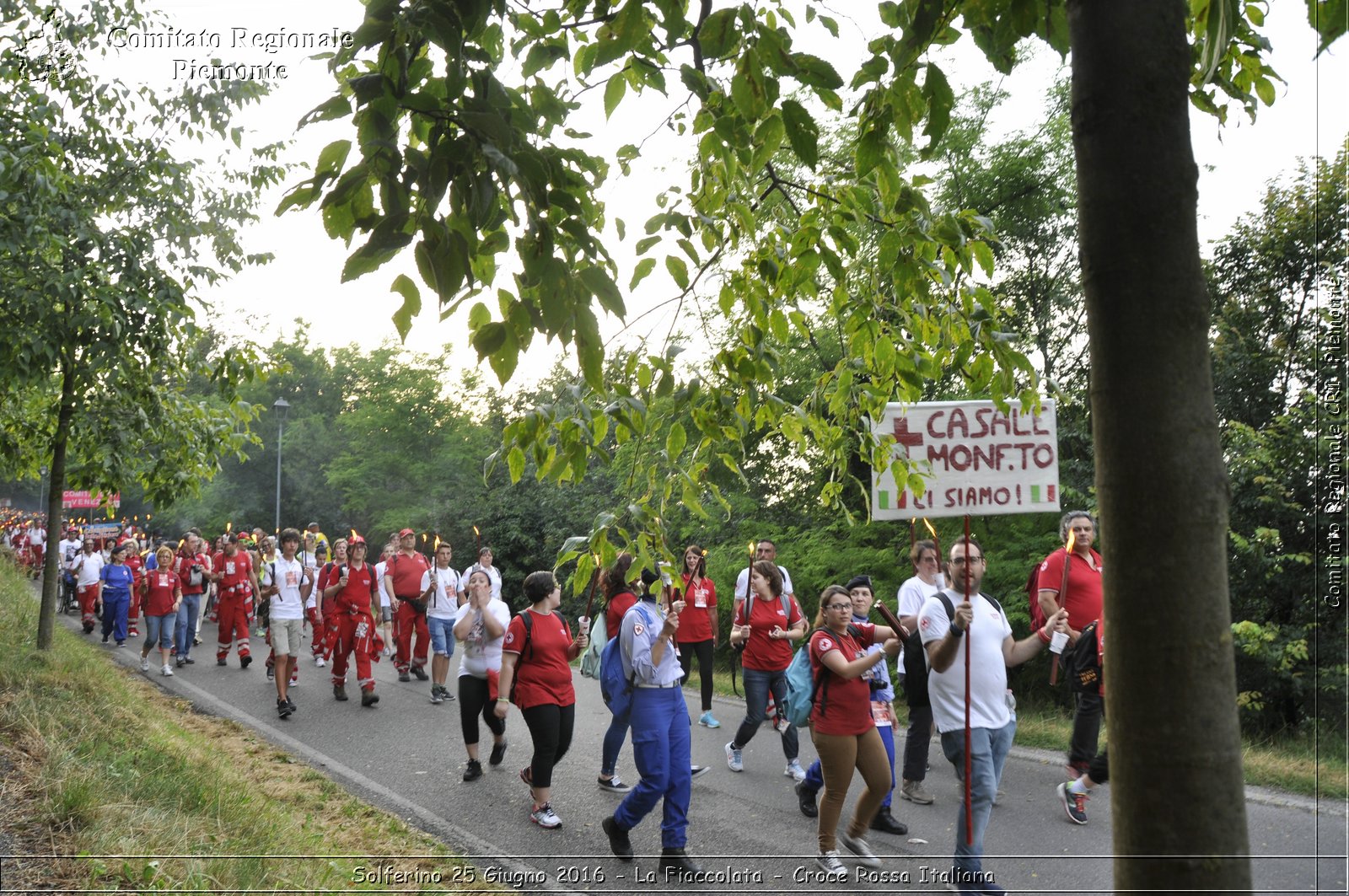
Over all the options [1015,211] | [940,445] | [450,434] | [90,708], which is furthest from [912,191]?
[450,434]

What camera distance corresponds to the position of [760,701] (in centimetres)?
920

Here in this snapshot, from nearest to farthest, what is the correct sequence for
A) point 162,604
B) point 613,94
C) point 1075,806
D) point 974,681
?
1. point 613,94
2. point 974,681
3. point 1075,806
4. point 162,604

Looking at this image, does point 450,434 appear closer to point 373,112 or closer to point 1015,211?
point 1015,211

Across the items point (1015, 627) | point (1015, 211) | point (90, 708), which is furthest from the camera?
point (1015, 211)

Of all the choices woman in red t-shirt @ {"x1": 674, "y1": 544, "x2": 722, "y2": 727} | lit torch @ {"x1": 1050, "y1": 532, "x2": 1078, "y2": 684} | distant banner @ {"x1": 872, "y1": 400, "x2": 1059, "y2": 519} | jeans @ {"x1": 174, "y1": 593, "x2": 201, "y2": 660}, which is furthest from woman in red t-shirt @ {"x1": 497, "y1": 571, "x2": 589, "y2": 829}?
jeans @ {"x1": 174, "y1": 593, "x2": 201, "y2": 660}

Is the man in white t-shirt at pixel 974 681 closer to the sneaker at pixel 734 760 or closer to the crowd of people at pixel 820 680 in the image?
the crowd of people at pixel 820 680

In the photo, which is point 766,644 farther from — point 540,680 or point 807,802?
point 540,680

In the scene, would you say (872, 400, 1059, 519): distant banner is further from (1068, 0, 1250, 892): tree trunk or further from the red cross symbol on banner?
(1068, 0, 1250, 892): tree trunk

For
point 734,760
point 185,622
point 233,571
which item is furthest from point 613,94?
point 185,622

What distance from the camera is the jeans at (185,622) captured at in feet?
53.9

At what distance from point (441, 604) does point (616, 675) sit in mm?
7420

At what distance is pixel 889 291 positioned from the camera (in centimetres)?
478

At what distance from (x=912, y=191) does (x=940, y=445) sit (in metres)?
2.96

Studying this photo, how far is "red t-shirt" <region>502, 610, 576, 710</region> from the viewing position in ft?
25.1
